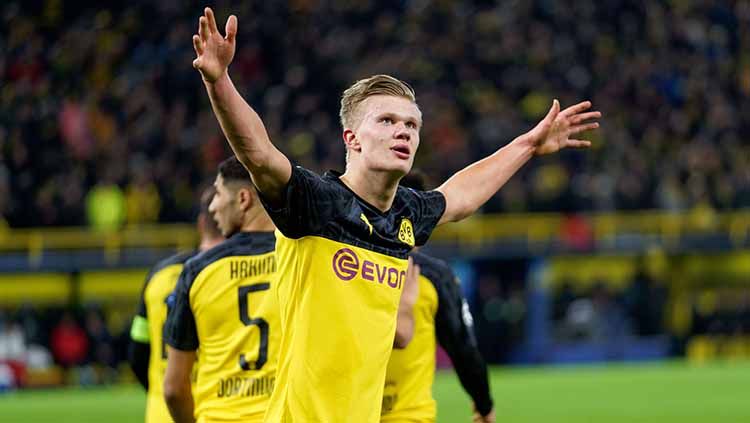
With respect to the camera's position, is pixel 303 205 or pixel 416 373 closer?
pixel 303 205

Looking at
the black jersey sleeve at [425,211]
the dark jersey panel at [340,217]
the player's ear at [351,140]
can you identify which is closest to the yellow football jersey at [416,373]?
the black jersey sleeve at [425,211]

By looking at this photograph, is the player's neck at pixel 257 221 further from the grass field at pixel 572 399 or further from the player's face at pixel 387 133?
the grass field at pixel 572 399

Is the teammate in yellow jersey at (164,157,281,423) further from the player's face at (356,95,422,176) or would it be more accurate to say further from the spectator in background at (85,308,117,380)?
the spectator in background at (85,308,117,380)

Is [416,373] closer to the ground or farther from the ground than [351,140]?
closer to the ground

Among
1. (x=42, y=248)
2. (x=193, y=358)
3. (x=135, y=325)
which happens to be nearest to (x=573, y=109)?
(x=193, y=358)

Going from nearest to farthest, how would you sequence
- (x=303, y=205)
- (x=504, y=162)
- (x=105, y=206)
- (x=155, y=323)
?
(x=303, y=205)
(x=504, y=162)
(x=155, y=323)
(x=105, y=206)

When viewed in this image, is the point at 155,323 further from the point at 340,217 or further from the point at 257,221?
the point at 340,217

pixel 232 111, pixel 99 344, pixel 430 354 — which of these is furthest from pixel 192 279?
pixel 99 344

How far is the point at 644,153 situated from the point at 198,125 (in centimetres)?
868

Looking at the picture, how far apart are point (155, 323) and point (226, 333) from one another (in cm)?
130

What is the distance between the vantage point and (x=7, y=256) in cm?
2273

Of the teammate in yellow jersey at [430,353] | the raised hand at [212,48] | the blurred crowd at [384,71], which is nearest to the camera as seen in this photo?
the raised hand at [212,48]

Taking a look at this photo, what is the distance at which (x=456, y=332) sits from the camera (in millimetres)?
7051

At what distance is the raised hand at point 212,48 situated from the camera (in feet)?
14.8
